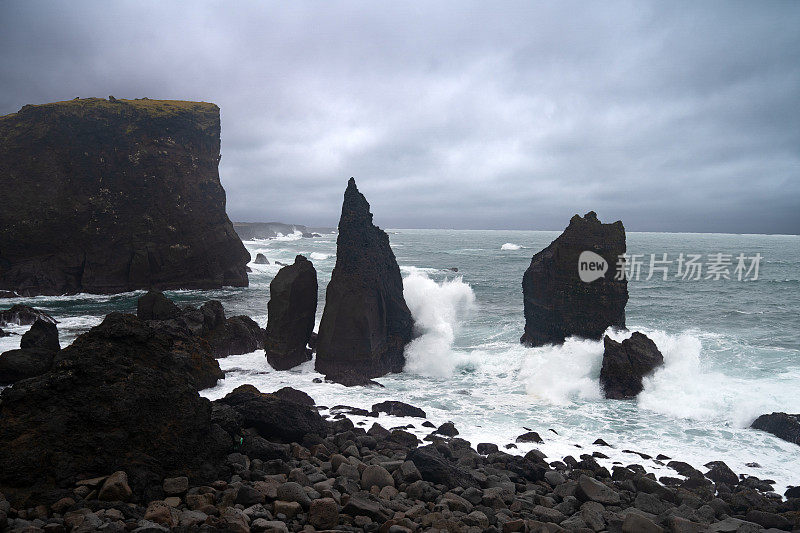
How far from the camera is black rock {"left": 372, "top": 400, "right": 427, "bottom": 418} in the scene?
45.1 ft

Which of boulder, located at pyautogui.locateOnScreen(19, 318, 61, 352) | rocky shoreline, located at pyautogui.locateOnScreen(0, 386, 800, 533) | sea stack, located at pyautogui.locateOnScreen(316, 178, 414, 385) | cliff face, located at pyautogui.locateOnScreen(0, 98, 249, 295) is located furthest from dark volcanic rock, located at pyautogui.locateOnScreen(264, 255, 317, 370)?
cliff face, located at pyautogui.locateOnScreen(0, 98, 249, 295)

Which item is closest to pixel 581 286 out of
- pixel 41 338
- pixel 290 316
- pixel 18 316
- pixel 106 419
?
pixel 290 316

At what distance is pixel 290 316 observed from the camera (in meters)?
18.7

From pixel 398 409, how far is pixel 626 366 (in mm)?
8619

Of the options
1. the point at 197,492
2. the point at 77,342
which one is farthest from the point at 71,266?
the point at 197,492

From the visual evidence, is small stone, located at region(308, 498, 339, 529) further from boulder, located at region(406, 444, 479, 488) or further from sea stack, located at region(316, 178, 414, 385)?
sea stack, located at region(316, 178, 414, 385)

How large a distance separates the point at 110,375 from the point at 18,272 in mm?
42390

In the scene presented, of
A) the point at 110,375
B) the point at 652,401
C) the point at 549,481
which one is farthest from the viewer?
the point at 652,401

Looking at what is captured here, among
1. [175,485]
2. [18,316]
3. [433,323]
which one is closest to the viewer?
[175,485]

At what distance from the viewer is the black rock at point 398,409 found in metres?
13.8

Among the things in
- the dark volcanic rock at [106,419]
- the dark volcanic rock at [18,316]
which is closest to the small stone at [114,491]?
the dark volcanic rock at [106,419]

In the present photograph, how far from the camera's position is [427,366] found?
762 inches

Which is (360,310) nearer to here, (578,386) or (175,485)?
(578,386)

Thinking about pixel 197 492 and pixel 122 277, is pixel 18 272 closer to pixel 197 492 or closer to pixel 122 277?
pixel 122 277
